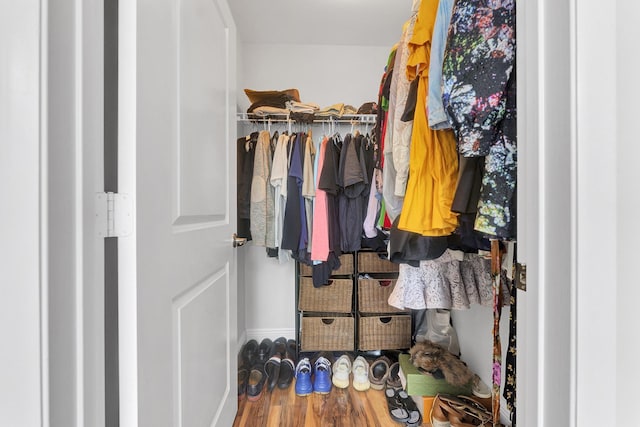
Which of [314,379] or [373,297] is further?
[373,297]

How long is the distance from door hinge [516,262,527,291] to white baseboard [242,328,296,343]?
1.93 meters

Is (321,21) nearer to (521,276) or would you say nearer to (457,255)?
(457,255)

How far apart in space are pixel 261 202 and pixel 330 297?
80cm

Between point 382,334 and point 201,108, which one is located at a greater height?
point 201,108

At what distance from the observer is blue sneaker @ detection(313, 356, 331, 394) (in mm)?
1536

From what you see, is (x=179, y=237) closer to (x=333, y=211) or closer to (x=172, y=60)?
(x=172, y=60)

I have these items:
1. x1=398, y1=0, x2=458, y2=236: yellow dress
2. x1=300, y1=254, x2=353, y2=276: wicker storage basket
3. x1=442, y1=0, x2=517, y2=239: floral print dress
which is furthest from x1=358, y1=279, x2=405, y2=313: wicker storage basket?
x1=442, y1=0, x2=517, y2=239: floral print dress

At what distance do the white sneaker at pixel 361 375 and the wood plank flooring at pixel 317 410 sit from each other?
0.10 ft

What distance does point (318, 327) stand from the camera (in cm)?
180

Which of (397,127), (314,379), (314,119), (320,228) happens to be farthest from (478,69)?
(314,379)

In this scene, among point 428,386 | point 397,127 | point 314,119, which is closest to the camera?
point 397,127

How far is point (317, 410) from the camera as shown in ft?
4.58
